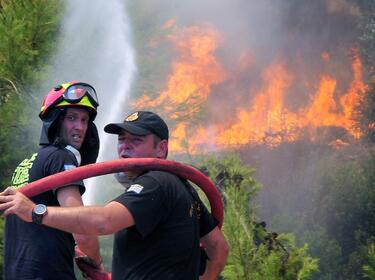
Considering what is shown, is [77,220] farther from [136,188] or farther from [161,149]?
[161,149]

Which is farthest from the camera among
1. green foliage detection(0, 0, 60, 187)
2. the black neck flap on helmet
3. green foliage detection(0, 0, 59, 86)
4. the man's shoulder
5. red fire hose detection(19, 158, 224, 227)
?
green foliage detection(0, 0, 60, 187)

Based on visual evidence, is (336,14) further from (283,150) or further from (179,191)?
(179,191)

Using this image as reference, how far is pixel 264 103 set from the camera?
15812mm

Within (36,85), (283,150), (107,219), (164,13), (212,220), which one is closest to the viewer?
(107,219)

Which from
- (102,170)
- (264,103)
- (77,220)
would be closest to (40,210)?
(77,220)

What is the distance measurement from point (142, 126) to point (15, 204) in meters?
0.68

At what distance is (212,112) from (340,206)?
432cm

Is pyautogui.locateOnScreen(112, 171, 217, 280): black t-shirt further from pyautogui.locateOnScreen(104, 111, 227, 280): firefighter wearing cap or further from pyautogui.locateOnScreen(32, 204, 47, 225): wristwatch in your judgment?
pyautogui.locateOnScreen(32, 204, 47, 225): wristwatch

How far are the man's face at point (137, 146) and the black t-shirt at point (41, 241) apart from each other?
259 mm

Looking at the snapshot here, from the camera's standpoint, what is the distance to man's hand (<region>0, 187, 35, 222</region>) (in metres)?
2.16

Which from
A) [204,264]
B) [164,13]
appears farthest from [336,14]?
[204,264]

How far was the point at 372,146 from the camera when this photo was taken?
13.7 metres

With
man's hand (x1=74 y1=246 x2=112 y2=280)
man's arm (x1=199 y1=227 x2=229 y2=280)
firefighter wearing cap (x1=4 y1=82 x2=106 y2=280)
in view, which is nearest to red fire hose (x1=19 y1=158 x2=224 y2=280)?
firefighter wearing cap (x1=4 y1=82 x2=106 y2=280)

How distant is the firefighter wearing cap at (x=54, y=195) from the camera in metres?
2.68
